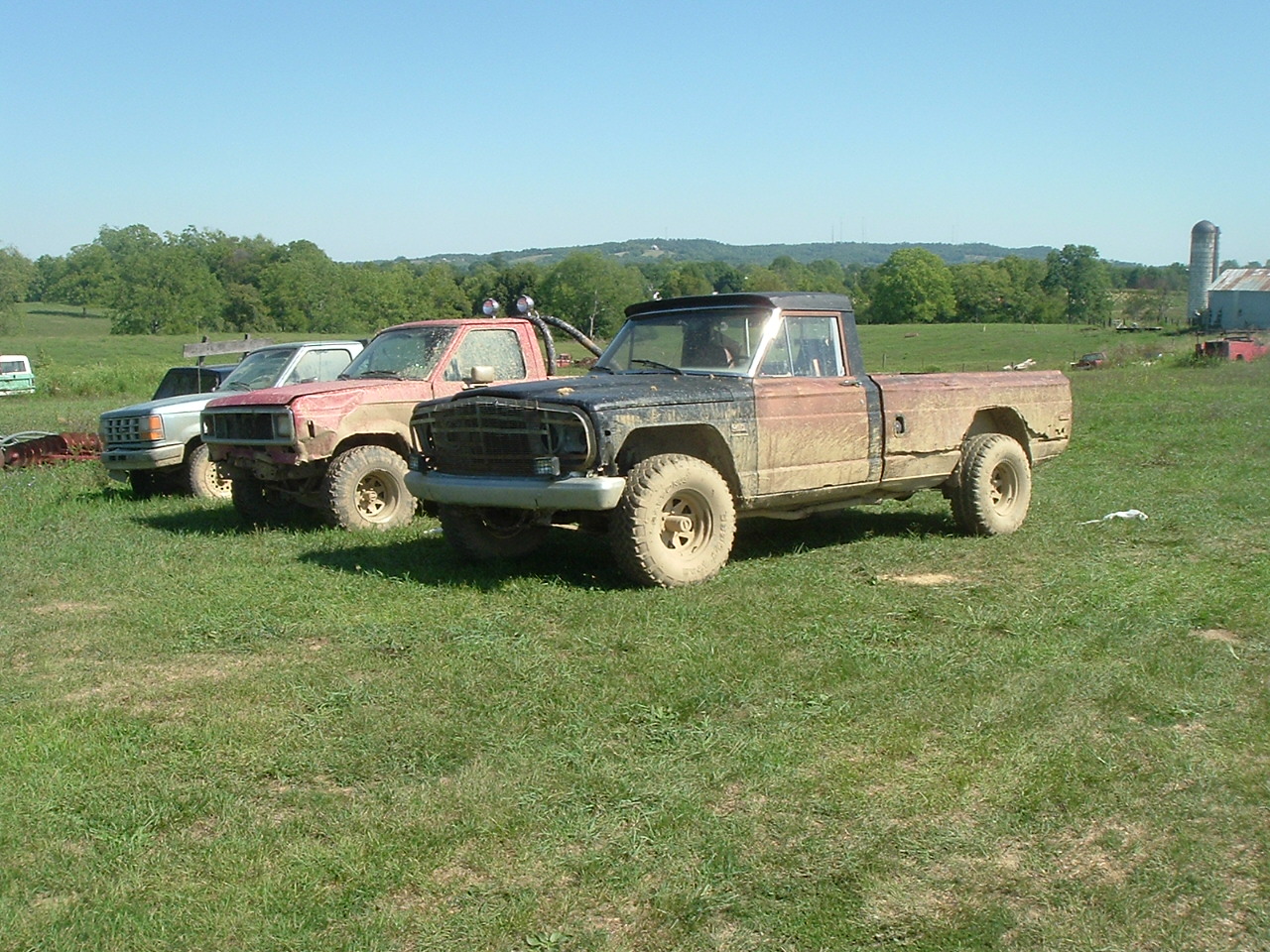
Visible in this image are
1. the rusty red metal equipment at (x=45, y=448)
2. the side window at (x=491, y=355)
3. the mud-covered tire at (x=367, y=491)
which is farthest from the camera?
the rusty red metal equipment at (x=45, y=448)

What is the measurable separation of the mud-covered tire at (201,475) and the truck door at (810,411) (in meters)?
7.20

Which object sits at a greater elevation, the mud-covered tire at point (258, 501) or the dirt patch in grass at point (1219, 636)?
the mud-covered tire at point (258, 501)

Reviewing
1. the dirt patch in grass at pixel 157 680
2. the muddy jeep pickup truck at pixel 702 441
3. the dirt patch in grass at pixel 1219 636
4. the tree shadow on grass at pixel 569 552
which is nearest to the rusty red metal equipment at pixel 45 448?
the tree shadow on grass at pixel 569 552

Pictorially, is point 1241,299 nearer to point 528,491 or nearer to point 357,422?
point 357,422

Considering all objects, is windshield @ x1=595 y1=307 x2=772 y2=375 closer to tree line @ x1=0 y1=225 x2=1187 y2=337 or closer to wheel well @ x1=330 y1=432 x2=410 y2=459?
wheel well @ x1=330 y1=432 x2=410 y2=459

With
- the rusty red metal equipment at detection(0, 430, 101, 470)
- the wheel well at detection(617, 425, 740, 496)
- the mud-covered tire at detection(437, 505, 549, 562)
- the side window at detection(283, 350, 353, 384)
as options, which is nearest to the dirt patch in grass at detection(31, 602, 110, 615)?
the mud-covered tire at detection(437, 505, 549, 562)

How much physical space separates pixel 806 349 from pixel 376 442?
416cm

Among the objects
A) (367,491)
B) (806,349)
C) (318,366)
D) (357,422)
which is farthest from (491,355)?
(806,349)

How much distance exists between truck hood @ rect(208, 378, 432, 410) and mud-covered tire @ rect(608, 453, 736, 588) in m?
3.68

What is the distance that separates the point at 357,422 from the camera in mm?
10359

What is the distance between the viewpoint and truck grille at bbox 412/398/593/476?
24.4 ft

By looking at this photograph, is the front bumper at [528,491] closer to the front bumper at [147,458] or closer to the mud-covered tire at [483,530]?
the mud-covered tire at [483,530]

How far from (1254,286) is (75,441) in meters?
84.0

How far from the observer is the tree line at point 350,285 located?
69.2 metres
